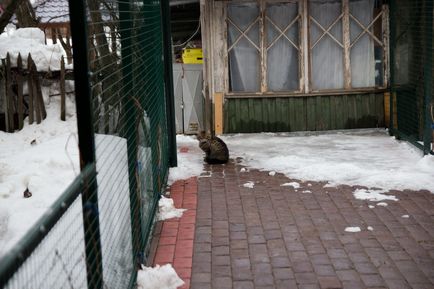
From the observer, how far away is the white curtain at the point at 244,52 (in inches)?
413

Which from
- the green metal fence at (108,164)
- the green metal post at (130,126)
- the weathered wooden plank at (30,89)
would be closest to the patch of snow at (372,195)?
the green metal fence at (108,164)

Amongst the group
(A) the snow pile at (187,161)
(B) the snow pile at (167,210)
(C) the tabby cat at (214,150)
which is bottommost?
(B) the snow pile at (167,210)

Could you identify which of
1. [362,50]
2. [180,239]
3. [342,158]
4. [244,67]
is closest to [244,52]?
[244,67]

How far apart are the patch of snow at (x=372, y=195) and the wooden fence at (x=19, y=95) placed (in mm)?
6906

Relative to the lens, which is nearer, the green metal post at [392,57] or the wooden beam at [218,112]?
the green metal post at [392,57]

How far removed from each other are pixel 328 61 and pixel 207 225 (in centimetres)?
583

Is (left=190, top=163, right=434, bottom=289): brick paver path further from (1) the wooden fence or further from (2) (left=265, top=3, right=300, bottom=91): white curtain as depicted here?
(1) the wooden fence

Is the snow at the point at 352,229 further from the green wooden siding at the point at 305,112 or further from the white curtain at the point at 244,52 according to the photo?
the white curtain at the point at 244,52

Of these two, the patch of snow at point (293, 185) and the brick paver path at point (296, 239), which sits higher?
the patch of snow at point (293, 185)

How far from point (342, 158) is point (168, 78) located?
2802mm

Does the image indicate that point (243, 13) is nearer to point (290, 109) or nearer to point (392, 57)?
point (290, 109)

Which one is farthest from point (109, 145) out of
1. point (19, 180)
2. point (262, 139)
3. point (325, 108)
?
point (325, 108)

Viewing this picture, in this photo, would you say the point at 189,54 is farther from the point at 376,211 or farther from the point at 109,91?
the point at 109,91

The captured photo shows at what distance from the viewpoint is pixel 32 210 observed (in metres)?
6.52
